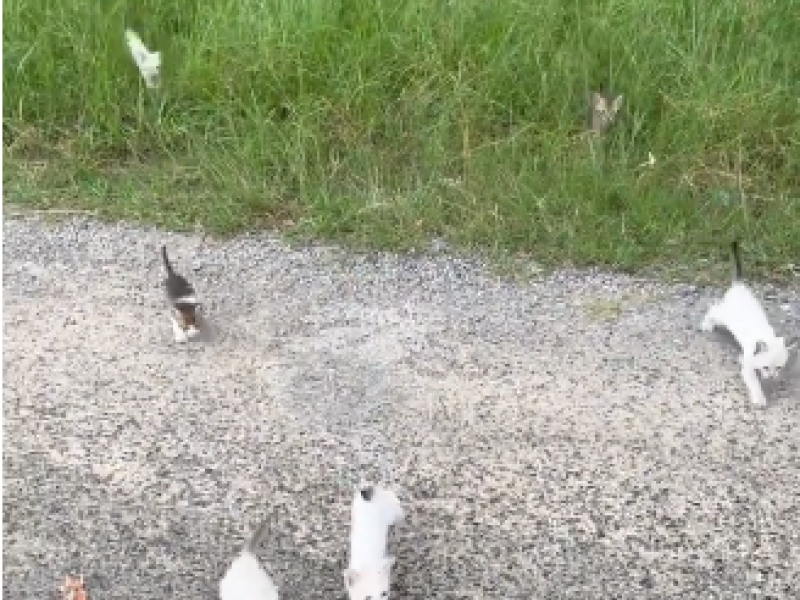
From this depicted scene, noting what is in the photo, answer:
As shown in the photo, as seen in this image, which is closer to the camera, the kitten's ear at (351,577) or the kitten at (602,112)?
the kitten's ear at (351,577)

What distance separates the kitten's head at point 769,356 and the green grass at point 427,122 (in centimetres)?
50

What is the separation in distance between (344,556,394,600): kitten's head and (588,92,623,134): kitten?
167 cm

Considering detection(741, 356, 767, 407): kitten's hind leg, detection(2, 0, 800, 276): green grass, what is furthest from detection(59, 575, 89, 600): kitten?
detection(741, 356, 767, 407): kitten's hind leg

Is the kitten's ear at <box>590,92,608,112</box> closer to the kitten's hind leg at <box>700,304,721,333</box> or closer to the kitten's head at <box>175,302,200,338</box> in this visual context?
the kitten's hind leg at <box>700,304,721,333</box>

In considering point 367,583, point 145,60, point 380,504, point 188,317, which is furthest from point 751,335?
point 145,60

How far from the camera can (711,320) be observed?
2836mm

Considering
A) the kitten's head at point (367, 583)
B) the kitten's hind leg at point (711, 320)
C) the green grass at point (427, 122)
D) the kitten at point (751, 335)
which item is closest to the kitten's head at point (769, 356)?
the kitten at point (751, 335)

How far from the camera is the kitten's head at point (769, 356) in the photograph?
2.61m

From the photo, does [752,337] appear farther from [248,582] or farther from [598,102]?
[248,582]

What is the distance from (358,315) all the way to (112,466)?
70 cm

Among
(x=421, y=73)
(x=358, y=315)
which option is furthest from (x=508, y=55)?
(x=358, y=315)

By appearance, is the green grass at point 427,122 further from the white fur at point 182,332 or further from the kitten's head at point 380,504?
the kitten's head at point 380,504

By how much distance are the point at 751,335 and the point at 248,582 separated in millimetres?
1169

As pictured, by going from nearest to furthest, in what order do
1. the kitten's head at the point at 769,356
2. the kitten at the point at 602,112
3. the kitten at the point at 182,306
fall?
1. the kitten's head at the point at 769,356
2. the kitten at the point at 182,306
3. the kitten at the point at 602,112
